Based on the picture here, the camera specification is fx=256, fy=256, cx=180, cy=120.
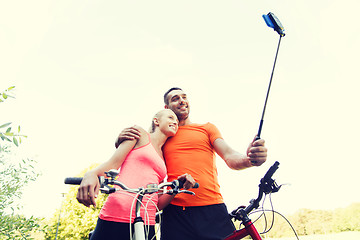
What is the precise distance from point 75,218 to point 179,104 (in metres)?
19.8

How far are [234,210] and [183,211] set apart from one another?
1.60 feet

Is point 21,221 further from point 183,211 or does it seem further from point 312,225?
point 312,225

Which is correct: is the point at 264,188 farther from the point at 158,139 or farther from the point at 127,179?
the point at 158,139

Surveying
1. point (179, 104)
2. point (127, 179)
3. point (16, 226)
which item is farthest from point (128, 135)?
point (16, 226)

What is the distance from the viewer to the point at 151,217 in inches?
80.9

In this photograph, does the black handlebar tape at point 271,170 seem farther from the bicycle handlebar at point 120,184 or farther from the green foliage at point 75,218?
the green foliage at point 75,218

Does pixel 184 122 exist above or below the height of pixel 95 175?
above

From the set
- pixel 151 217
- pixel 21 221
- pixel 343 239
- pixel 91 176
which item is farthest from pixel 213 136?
pixel 343 239

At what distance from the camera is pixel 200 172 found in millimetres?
2557

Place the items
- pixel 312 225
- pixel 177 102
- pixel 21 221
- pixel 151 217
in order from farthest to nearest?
1. pixel 312 225
2. pixel 21 221
3. pixel 177 102
4. pixel 151 217

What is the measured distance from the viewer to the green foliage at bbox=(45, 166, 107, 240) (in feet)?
62.0

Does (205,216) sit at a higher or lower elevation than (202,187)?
lower

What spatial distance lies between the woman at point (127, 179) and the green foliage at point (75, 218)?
1712cm

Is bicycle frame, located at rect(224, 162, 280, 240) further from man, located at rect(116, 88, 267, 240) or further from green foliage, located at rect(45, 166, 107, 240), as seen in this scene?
green foliage, located at rect(45, 166, 107, 240)
